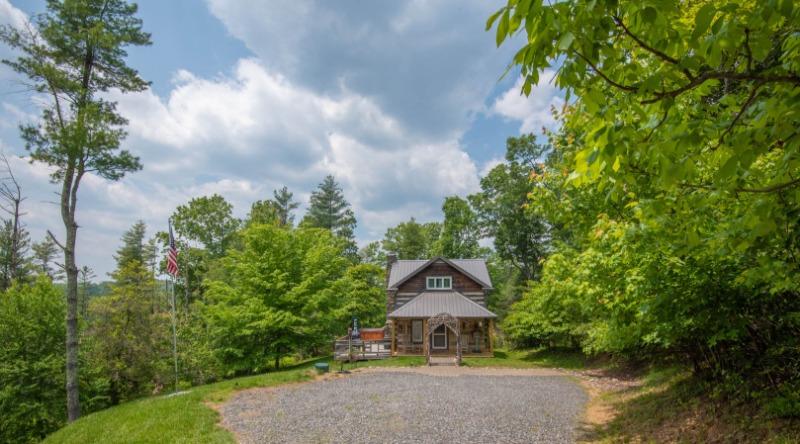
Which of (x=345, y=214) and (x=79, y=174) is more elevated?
(x=345, y=214)

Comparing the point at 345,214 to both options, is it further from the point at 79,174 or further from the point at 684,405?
the point at 684,405

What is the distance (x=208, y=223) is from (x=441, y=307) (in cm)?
2538

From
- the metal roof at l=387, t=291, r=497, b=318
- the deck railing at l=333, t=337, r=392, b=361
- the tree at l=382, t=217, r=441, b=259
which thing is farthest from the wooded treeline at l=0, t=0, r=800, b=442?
the tree at l=382, t=217, r=441, b=259

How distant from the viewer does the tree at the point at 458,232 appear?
41.9m

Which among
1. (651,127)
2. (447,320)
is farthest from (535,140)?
(651,127)

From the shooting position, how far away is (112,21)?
14516 millimetres

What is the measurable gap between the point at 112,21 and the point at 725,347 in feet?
69.1

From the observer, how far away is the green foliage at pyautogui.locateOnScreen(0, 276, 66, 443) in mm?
14094

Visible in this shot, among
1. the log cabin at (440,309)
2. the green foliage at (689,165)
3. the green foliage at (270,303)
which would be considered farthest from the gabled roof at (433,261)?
the green foliage at (689,165)

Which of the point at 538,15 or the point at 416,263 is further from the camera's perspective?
the point at 416,263

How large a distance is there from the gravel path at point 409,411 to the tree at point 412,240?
31.4m

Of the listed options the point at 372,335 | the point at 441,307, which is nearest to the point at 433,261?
the point at 441,307

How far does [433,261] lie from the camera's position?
26.7 meters

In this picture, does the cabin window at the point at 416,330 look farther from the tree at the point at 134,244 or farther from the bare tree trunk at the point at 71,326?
the tree at the point at 134,244
